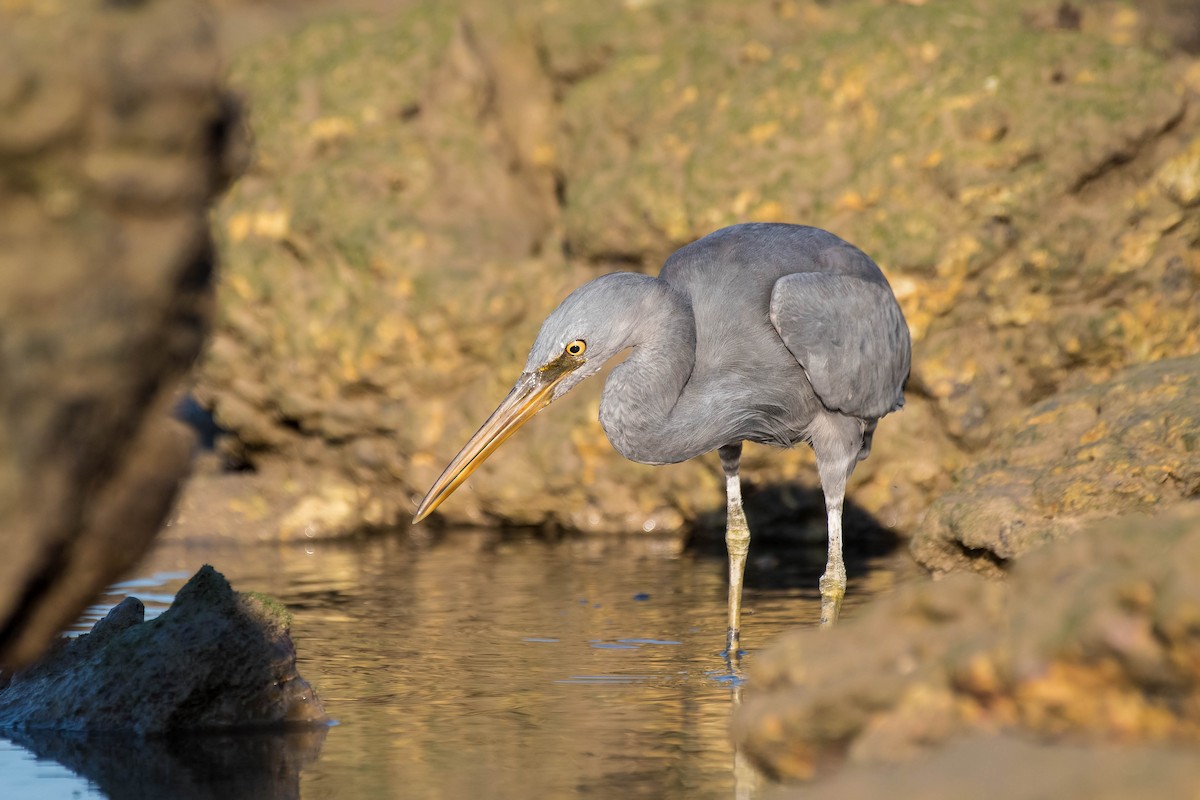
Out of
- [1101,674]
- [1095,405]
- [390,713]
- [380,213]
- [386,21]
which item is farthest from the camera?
[386,21]

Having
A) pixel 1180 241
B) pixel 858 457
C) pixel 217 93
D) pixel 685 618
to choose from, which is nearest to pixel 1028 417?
pixel 858 457

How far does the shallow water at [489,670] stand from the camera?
5.06m

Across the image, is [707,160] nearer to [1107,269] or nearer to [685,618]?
[1107,269]

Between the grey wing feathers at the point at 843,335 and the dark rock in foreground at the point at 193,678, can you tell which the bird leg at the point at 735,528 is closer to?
the grey wing feathers at the point at 843,335

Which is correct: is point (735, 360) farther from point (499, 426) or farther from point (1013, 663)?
point (1013, 663)

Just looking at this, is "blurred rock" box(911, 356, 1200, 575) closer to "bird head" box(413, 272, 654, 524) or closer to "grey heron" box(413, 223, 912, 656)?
"grey heron" box(413, 223, 912, 656)

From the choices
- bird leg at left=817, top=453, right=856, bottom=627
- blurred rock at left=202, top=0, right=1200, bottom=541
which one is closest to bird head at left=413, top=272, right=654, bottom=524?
bird leg at left=817, top=453, right=856, bottom=627

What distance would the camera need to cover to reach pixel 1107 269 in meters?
9.98

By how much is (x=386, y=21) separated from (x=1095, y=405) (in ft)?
22.5

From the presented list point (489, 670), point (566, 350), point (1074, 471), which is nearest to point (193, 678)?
point (489, 670)

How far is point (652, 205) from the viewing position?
35.3 ft

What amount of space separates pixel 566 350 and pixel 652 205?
4210 millimetres

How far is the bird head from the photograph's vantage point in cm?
672

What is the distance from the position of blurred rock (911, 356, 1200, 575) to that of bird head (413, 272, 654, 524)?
1.72 metres
